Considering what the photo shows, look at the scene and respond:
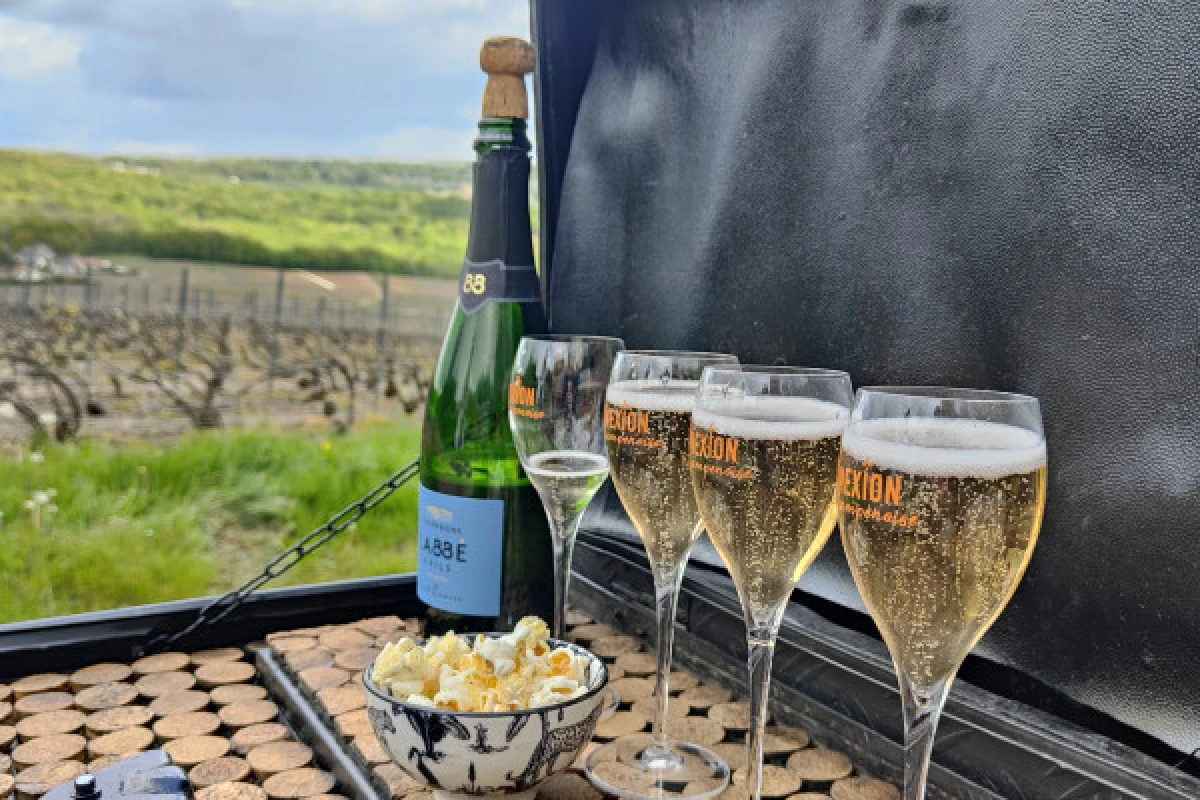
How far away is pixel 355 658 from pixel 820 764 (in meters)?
0.47

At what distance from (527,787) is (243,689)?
392 millimetres

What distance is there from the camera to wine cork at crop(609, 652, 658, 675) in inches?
37.5

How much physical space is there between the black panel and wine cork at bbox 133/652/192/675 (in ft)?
2.10

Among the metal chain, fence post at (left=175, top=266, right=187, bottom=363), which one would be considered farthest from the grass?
the metal chain

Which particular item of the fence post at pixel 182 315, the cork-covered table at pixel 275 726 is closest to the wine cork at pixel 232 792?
the cork-covered table at pixel 275 726

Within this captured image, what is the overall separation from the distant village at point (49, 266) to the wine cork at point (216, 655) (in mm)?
9871

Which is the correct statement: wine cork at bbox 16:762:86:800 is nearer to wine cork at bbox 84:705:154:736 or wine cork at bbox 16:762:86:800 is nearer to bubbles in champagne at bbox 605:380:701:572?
wine cork at bbox 84:705:154:736

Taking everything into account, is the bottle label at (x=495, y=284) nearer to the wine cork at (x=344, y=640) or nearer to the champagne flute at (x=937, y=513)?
the wine cork at (x=344, y=640)

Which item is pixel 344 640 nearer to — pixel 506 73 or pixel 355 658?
pixel 355 658

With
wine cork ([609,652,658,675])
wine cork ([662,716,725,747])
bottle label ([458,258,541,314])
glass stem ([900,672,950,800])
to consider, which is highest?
bottle label ([458,258,541,314])

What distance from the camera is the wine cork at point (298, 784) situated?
2.36 ft

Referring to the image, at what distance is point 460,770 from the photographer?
2.08 ft

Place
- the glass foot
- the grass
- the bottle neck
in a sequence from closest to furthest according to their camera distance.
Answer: the glass foot
the bottle neck
the grass

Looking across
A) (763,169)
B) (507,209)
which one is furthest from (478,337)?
(763,169)
